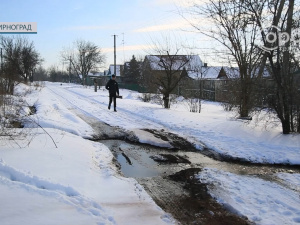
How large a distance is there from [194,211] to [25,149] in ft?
12.4

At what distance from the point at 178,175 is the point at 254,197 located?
158 cm

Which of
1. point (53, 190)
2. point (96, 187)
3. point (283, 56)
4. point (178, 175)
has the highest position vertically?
point (283, 56)

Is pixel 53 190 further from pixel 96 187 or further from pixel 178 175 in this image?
pixel 178 175

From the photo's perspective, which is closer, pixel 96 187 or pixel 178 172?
pixel 96 187

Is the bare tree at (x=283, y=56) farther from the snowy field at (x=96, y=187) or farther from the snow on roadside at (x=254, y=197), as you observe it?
the snow on roadside at (x=254, y=197)

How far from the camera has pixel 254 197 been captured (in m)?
4.30

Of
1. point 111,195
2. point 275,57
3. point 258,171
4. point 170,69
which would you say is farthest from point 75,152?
point 170,69

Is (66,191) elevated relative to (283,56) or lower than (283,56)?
lower

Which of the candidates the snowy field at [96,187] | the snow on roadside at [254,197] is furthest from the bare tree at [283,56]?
the snow on roadside at [254,197]

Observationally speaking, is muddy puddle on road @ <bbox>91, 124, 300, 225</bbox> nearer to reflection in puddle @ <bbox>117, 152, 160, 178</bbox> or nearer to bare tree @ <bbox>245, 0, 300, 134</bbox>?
reflection in puddle @ <bbox>117, 152, 160, 178</bbox>

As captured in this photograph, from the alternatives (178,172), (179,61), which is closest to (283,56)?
(178,172)

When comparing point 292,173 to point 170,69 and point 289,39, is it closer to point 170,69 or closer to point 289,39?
point 289,39

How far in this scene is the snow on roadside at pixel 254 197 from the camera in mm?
3719

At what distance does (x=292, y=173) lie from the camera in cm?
568
